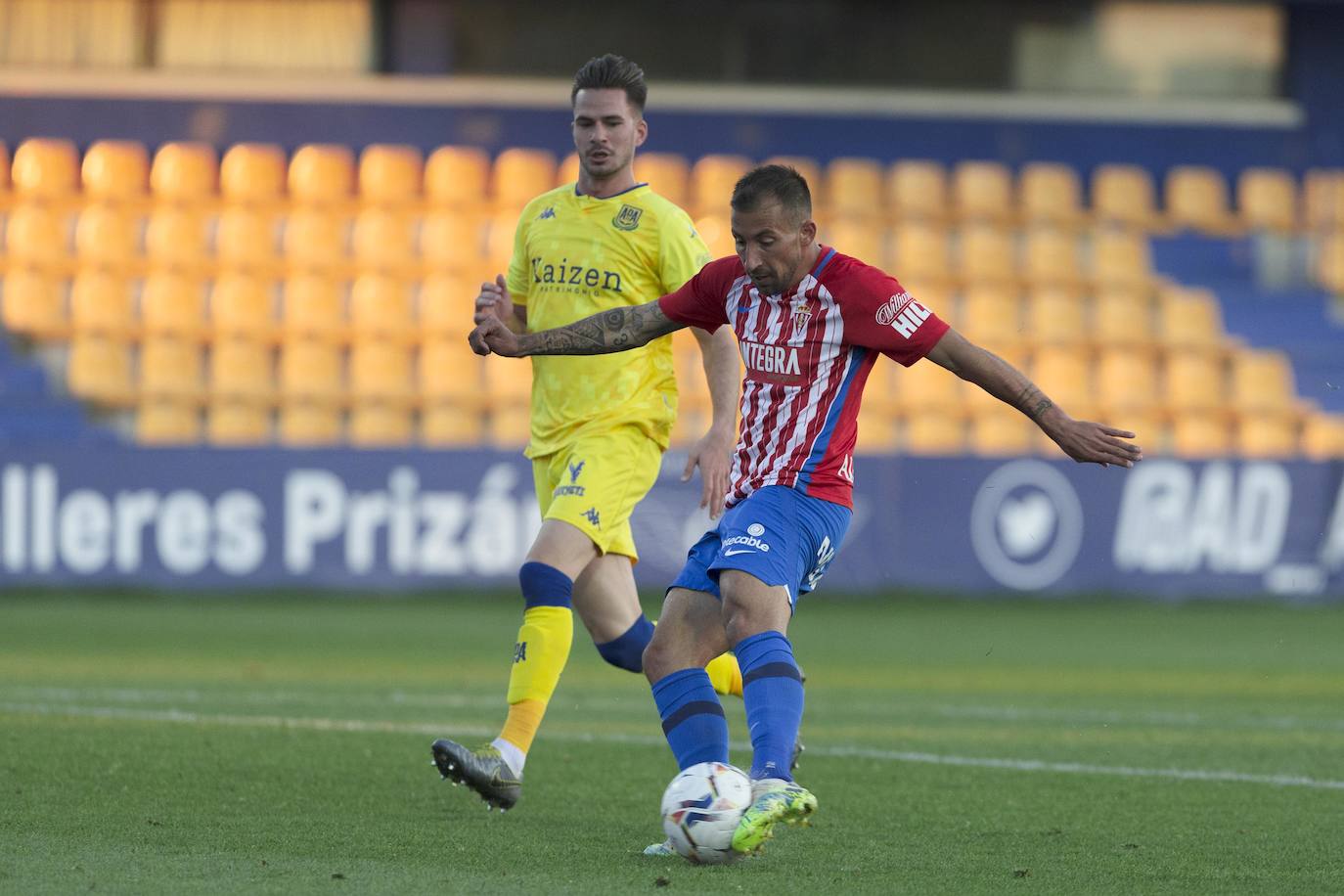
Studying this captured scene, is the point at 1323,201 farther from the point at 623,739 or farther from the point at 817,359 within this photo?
the point at 817,359

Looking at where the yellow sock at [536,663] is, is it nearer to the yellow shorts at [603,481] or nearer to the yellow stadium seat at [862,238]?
the yellow shorts at [603,481]

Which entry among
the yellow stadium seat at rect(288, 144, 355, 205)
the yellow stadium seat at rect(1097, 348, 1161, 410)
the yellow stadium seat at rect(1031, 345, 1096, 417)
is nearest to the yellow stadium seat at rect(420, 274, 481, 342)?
the yellow stadium seat at rect(288, 144, 355, 205)

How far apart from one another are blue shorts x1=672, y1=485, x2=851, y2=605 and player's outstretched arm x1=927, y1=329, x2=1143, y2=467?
1.62 ft

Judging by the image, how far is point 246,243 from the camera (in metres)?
16.9

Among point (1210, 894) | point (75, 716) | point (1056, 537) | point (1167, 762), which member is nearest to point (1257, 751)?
point (1167, 762)

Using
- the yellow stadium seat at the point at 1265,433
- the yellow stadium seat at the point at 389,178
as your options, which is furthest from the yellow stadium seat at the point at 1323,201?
the yellow stadium seat at the point at 389,178

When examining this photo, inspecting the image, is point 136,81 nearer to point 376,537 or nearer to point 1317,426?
point 376,537

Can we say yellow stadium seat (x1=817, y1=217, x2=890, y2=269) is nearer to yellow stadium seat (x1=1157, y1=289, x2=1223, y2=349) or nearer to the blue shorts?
yellow stadium seat (x1=1157, y1=289, x2=1223, y2=349)

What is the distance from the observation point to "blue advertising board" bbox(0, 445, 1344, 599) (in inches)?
566

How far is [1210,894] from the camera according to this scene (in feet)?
14.5

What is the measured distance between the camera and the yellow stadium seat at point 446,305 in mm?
16562

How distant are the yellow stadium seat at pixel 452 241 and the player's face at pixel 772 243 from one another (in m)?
12.3

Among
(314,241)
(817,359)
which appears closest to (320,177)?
(314,241)

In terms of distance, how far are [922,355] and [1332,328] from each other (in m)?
14.0
